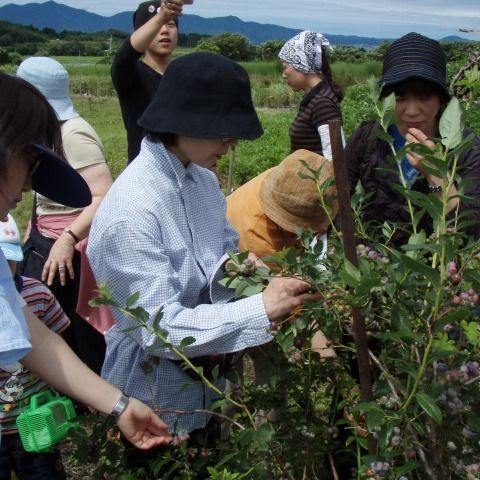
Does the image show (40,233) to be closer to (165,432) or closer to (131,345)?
(131,345)

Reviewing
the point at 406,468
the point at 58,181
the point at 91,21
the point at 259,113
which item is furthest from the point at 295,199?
the point at 91,21

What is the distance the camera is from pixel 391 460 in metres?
1.04

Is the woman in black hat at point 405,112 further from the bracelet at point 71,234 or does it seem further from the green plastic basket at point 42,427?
the bracelet at point 71,234

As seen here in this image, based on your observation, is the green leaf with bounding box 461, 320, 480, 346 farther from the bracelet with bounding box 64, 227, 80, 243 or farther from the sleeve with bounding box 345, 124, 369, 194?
the bracelet with bounding box 64, 227, 80, 243

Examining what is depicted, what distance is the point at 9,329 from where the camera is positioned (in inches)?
44.4

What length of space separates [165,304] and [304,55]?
2389 mm

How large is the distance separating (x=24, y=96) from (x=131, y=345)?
0.64m

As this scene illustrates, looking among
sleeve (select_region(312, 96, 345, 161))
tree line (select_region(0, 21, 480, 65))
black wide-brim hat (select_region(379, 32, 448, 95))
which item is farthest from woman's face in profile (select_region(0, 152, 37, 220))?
tree line (select_region(0, 21, 480, 65))

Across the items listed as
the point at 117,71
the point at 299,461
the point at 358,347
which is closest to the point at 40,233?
the point at 117,71

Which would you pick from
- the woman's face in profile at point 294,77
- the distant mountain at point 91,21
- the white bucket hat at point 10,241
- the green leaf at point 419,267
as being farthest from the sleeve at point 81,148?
the distant mountain at point 91,21

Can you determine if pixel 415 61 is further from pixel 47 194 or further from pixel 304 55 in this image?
pixel 304 55

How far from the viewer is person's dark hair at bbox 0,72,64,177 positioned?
1.16m

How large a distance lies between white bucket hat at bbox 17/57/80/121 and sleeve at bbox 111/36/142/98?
201 millimetres

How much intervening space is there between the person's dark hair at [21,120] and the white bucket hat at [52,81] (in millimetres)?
1386
